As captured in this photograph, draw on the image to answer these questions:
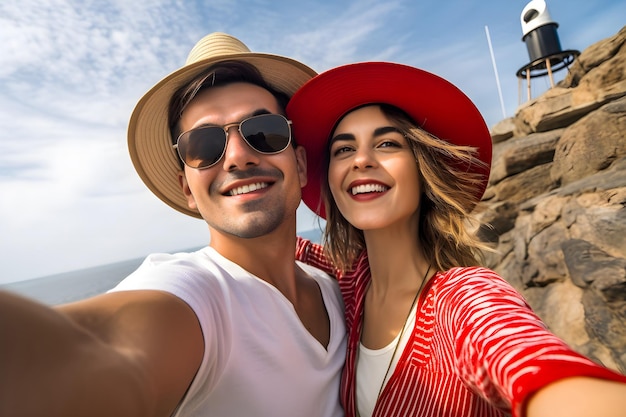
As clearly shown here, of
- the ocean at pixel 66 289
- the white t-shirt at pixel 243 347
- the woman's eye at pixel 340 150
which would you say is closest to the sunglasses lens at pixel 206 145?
the white t-shirt at pixel 243 347

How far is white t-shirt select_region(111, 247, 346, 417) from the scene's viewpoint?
57.3 inches

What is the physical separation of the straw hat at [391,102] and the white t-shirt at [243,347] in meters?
1.23

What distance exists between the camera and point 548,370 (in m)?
0.89

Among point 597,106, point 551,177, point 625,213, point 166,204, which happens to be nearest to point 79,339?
point 166,204

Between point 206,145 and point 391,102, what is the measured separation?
1264 mm

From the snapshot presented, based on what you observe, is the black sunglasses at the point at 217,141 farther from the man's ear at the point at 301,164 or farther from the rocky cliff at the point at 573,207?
the rocky cliff at the point at 573,207

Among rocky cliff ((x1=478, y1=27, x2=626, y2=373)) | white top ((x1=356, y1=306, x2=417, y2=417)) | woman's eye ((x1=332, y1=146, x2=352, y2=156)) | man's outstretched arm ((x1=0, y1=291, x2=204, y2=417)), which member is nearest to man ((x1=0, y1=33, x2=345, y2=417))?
man's outstretched arm ((x1=0, y1=291, x2=204, y2=417))

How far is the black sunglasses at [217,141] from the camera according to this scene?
93.7 inches

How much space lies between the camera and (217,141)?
7.81ft

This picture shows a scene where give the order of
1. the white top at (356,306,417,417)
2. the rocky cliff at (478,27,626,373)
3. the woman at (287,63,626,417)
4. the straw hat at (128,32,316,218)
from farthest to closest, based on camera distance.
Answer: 1. the rocky cliff at (478,27,626,373)
2. the straw hat at (128,32,316,218)
3. the white top at (356,306,417,417)
4. the woman at (287,63,626,417)

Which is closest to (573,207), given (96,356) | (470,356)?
(470,356)

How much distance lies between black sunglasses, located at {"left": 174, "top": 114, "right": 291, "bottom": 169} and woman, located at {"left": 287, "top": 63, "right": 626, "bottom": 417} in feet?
1.28

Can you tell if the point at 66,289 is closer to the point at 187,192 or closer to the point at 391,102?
the point at 187,192

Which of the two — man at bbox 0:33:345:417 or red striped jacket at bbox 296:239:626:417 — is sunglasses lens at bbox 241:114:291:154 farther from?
red striped jacket at bbox 296:239:626:417
